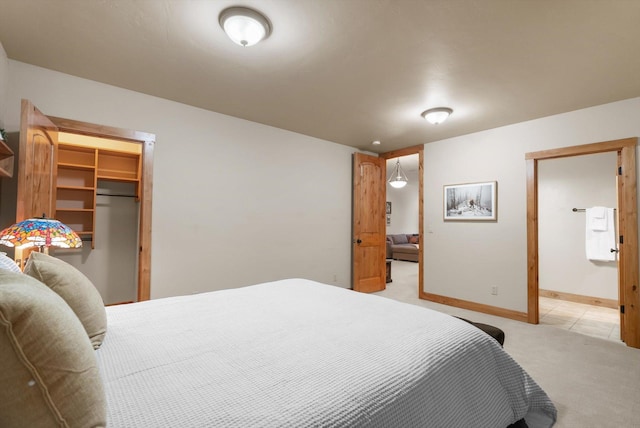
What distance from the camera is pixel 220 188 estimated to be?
3586 mm

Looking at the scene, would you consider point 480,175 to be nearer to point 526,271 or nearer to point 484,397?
point 526,271

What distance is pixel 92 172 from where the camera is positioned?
397cm

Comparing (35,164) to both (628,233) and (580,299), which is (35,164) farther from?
(580,299)

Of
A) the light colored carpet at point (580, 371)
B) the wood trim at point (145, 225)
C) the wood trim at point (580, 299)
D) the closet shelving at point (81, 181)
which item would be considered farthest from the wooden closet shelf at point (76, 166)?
the wood trim at point (580, 299)

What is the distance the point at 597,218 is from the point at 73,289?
243 inches

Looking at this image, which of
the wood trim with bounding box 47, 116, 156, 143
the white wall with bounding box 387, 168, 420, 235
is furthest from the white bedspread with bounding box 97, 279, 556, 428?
the white wall with bounding box 387, 168, 420, 235

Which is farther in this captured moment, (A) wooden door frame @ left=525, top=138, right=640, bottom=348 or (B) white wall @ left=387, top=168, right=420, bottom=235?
(B) white wall @ left=387, top=168, right=420, bottom=235

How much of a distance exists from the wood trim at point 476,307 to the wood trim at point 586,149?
2000 millimetres

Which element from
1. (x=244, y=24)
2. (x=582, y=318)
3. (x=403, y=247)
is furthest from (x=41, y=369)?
(x=403, y=247)

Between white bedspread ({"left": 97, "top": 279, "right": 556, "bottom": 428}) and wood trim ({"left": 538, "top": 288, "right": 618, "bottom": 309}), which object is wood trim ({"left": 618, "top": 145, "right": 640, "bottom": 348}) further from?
white bedspread ({"left": 97, "top": 279, "right": 556, "bottom": 428})

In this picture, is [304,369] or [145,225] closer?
[304,369]

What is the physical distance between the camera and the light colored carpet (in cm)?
187

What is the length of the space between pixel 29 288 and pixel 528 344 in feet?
12.5

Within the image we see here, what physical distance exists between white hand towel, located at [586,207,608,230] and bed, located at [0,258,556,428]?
407cm
